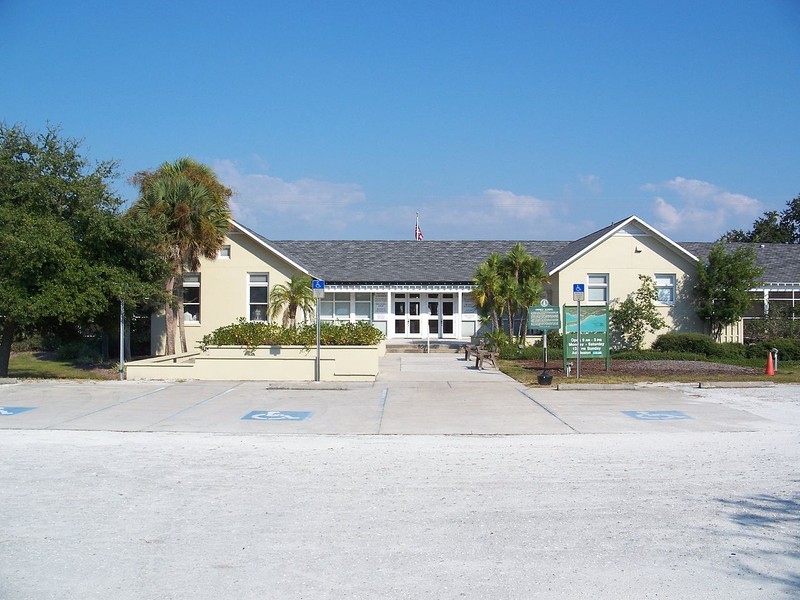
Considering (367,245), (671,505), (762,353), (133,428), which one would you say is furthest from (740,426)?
(367,245)

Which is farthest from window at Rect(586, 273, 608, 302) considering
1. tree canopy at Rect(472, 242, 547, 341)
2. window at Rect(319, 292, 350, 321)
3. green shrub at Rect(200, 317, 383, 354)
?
green shrub at Rect(200, 317, 383, 354)

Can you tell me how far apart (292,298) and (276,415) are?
14.9 metres

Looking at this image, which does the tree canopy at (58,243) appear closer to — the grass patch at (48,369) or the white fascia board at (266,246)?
the grass patch at (48,369)

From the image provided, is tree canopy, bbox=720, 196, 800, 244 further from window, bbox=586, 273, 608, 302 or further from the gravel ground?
the gravel ground

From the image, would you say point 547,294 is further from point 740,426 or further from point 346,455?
point 346,455

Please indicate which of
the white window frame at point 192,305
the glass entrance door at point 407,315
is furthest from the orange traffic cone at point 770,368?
the white window frame at point 192,305

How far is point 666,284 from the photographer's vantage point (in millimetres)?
31672

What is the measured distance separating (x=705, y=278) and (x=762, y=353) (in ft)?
15.0

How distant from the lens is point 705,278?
30734mm

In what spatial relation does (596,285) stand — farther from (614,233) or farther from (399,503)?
(399,503)

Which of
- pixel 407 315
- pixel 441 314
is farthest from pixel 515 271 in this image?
pixel 407 315

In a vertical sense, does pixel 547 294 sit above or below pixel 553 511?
above

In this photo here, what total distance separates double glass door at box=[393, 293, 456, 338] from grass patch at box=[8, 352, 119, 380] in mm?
14388

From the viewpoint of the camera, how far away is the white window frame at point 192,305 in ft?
102
